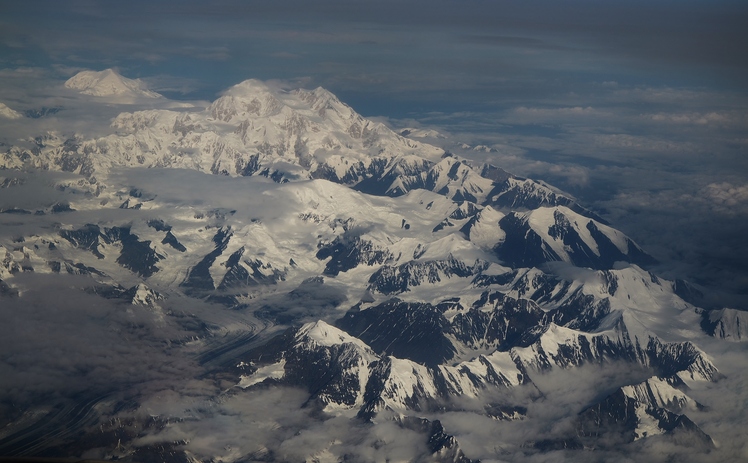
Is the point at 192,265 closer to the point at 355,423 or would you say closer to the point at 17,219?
the point at 17,219

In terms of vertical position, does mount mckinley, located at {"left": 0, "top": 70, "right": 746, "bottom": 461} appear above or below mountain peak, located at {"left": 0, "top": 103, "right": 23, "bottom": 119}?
below

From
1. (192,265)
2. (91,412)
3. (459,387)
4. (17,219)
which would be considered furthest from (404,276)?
(91,412)

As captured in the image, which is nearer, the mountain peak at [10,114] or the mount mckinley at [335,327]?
the mount mckinley at [335,327]

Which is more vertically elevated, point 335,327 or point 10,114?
point 10,114

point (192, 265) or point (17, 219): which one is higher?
point (17, 219)

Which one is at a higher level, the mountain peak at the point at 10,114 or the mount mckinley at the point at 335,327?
the mountain peak at the point at 10,114

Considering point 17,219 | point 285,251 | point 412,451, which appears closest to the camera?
point 412,451

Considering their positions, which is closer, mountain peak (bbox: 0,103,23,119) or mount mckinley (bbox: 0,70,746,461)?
mount mckinley (bbox: 0,70,746,461)

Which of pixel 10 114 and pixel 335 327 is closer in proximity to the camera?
pixel 335 327
